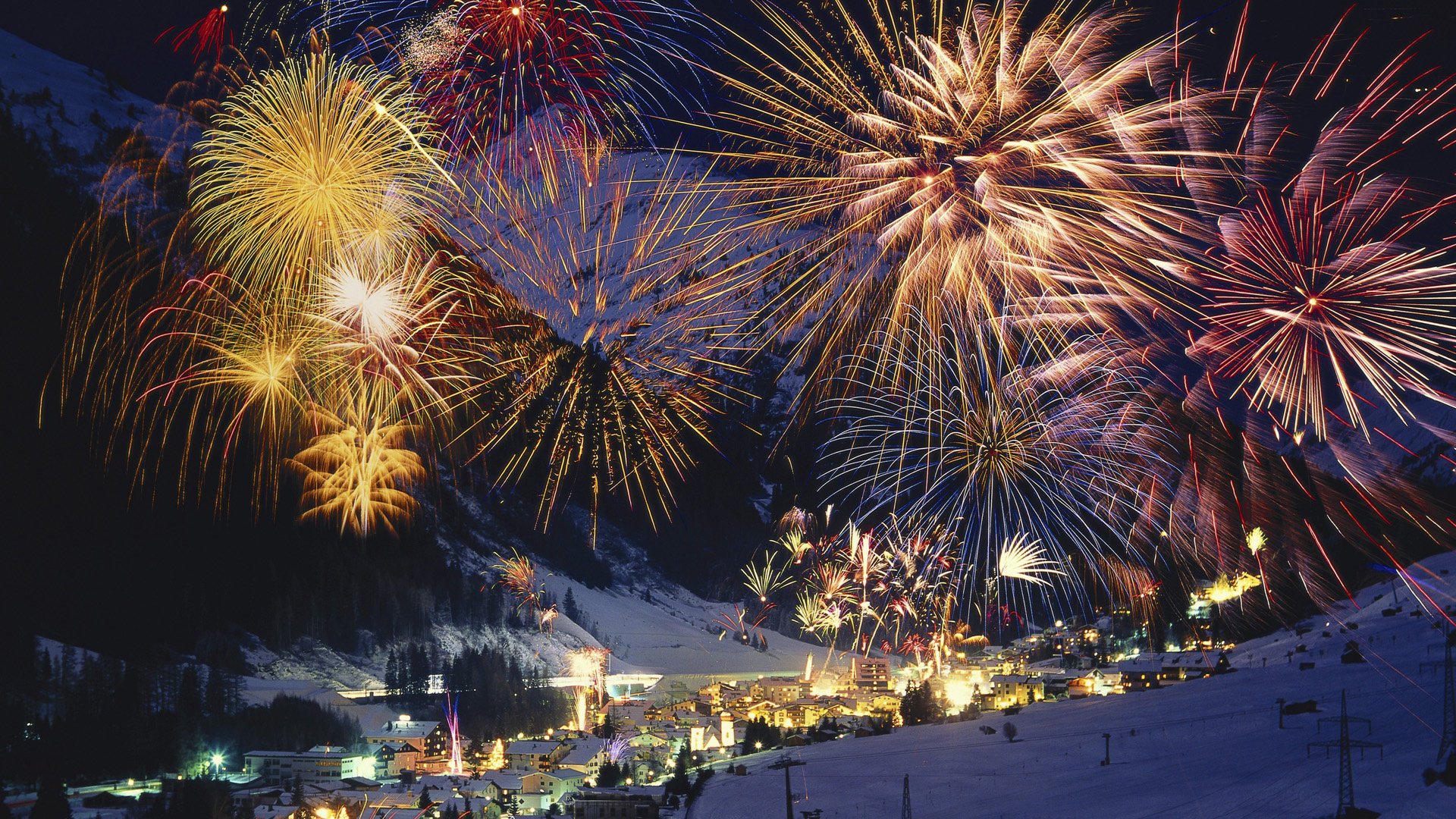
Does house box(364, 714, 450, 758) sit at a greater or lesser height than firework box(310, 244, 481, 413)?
lesser

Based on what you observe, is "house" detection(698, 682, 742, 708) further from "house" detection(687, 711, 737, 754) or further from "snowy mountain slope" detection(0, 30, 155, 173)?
"snowy mountain slope" detection(0, 30, 155, 173)

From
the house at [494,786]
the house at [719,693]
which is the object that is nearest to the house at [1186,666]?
the house at [494,786]

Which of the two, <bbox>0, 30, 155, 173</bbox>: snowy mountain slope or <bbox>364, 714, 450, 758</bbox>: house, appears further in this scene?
<bbox>0, 30, 155, 173</bbox>: snowy mountain slope

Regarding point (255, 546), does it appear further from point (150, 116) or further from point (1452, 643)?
point (150, 116)

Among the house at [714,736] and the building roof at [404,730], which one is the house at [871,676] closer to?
the house at [714,736]

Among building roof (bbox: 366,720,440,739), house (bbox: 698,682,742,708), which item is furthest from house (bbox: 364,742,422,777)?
house (bbox: 698,682,742,708)

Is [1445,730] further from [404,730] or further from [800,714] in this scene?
[404,730]
